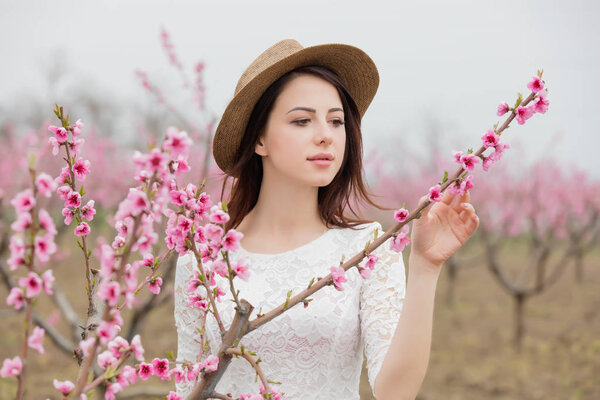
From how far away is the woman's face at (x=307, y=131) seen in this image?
1761mm

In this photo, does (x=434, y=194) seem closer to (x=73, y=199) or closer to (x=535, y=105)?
(x=535, y=105)

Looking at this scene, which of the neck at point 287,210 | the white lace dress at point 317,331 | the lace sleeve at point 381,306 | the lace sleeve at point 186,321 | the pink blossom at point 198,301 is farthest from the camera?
the neck at point 287,210

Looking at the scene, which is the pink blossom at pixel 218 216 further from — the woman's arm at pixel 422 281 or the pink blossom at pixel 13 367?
the woman's arm at pixel 422 281

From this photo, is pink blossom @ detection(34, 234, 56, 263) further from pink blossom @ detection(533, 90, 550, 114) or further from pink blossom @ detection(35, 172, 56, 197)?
pink blossom @ detection(533, 90, 550, 114)

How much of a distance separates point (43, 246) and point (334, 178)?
4.57 ft

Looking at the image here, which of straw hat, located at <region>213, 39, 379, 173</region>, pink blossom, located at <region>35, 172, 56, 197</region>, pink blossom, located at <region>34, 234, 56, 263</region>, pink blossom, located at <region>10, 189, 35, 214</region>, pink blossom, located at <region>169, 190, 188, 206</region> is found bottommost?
pink blossom, located at <region>34, 234, 56, 263</region>

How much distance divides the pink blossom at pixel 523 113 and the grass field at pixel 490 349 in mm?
3853

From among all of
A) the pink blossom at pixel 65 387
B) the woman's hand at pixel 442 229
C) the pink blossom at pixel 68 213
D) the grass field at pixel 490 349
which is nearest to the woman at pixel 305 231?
the woman's hand at pixel 442 229

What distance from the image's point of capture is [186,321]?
1.93 metres

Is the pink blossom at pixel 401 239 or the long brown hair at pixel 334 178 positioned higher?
the long brown hair at pixel 334 178

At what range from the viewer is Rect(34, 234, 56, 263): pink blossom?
2.26 ft

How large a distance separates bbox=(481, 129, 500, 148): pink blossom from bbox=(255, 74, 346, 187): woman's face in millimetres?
687

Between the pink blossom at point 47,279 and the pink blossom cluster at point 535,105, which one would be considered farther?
the pink blossom cluster at point 535,105

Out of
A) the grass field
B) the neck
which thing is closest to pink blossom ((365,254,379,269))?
the neck
